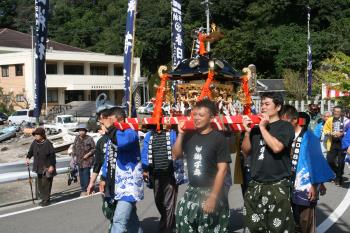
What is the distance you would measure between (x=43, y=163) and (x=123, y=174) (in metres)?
4.21

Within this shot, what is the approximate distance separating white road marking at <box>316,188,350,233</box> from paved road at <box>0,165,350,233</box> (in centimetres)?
2

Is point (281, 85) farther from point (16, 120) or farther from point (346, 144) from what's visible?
point (346, 144)

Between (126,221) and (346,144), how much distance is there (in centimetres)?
612

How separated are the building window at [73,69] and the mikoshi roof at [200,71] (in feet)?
147

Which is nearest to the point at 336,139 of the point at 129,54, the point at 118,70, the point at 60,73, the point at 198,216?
the point at 129,54

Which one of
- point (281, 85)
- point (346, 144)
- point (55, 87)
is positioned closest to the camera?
point (346, 144)

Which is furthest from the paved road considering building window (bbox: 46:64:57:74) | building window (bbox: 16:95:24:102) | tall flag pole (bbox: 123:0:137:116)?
building window (bbox: 46:64:57:74)

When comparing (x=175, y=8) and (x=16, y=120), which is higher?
(x=175, y=8)

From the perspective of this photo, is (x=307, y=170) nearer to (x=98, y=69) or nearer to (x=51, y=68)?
(x=51, y=68)

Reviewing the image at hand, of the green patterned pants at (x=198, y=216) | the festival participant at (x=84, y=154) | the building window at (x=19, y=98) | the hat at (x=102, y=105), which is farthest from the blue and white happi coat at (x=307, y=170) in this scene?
the building window at (x=19, y=98)

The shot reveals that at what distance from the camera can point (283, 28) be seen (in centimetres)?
4975

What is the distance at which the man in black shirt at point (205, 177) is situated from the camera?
424cm

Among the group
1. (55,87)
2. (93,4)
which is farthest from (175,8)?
(93,4)

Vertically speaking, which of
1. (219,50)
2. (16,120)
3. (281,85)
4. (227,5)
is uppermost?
(227,5)
